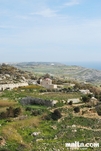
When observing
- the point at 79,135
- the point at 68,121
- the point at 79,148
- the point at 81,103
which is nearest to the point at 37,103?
the point at 81,103

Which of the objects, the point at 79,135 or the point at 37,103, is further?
the point at 37,103

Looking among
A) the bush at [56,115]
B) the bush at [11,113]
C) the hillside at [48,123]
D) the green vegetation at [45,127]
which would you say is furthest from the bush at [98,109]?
the bush at [11,113]

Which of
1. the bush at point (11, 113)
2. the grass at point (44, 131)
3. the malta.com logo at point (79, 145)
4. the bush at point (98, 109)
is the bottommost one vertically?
the malta.com logo at point (79, 145)

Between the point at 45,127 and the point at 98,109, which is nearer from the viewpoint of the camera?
the point at 45,127

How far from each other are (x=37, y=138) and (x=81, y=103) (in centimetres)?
1429

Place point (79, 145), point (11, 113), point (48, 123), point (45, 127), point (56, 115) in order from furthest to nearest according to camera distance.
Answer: point (56, 115)
point (11, 113)
point (48, 123)
point (45, 127)
point (79, 145)

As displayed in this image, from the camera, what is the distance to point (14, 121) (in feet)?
103

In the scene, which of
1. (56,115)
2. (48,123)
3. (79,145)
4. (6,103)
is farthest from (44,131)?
(6,103)

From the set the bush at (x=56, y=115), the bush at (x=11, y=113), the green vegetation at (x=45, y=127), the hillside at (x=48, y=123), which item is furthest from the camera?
the bush at (x=56, y=115)

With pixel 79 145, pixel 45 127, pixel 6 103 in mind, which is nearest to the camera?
pixel 79 145

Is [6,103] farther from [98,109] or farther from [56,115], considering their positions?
[98,109]

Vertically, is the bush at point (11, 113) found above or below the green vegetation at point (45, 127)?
above

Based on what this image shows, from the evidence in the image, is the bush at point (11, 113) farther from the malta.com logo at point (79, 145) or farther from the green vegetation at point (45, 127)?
the malta.com logo at point (79, 145)

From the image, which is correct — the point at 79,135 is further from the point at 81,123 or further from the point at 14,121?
the point at 14,121
